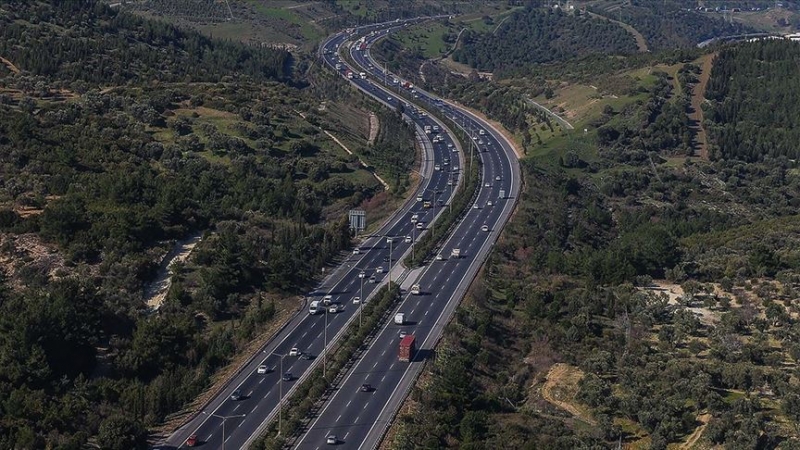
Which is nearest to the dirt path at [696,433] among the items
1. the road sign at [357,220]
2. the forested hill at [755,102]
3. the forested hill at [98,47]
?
the road sign at [357,220]

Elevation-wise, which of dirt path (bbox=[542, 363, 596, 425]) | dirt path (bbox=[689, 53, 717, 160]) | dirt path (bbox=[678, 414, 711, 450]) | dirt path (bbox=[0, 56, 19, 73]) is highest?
dirt path (bbox=[689, 53, 717, 160])

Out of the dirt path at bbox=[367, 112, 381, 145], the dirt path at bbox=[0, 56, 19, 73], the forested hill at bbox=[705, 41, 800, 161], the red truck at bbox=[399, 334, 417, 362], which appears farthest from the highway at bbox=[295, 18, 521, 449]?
the dirt path at bbox=[0, 56, 19, 73]

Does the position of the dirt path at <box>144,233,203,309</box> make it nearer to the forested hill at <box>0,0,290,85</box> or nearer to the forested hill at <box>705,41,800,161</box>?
the forested hill at <box>0,0,290,85</box>

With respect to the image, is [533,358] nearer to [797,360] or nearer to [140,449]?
[797,360]

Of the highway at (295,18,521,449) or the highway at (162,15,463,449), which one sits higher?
the highway at (295,18,521,449)

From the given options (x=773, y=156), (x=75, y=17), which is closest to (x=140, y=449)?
(x=773, y=156)

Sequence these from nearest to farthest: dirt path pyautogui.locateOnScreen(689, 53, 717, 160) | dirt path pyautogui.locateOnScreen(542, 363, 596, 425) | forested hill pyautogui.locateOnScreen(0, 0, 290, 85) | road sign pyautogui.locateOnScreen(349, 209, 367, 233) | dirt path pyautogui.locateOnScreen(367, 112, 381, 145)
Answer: dirt path pyautogui.locateOnScreen(542, 363, 596, 425), road sign pyautogui.locateOnScreen(349, 209, 367, 233), forested hill pyautogui.locateOnScreen(0, 0, 290, 85), dirt path pyautogui.locateOnScreen(689, 53, 717, 160), dirt path pyautogui.locateOnScreen(367, 112, 381, 145)

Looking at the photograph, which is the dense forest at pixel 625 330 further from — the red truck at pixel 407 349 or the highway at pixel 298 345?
the highway at pixel 298 345
